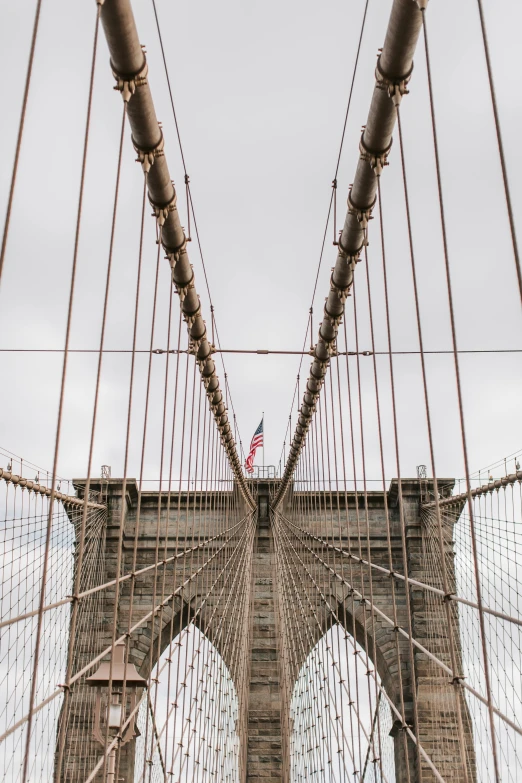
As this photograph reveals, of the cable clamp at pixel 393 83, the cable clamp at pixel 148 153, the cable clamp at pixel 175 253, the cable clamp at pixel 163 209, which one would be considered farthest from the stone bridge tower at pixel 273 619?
the cable clamp at pixel 393 83

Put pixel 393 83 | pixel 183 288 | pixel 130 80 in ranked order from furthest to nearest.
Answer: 1. pixel 183 288
2. pixel 393 83
3. pixel 130 80

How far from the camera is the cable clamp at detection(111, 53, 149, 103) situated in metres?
3.03

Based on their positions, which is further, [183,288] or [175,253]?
[183,288]

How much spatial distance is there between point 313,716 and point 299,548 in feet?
17.7

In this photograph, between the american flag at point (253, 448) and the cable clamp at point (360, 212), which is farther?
the american flag at point (253, 448)

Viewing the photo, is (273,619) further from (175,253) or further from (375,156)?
(375,156)

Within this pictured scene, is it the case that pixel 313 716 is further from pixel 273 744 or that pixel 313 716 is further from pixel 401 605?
pixel 401 605

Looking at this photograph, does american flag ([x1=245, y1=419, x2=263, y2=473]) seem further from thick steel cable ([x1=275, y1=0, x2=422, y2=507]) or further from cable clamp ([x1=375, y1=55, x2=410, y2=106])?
cable clamp ([x1=375, y1=55, x2=410, y2=106])

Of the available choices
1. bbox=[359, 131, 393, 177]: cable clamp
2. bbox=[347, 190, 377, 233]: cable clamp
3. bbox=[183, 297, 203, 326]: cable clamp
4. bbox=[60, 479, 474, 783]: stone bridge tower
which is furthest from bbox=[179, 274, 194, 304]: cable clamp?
bbox=[60, 479, 474, 783]: stone bridge tower

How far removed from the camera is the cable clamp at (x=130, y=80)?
3035mm

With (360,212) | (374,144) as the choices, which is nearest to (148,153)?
(374,144)

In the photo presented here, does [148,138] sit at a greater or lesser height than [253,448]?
lesser

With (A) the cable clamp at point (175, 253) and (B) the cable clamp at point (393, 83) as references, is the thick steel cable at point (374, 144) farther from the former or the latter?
(A) the cable clamp at point (175, 253)

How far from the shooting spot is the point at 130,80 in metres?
3.05
